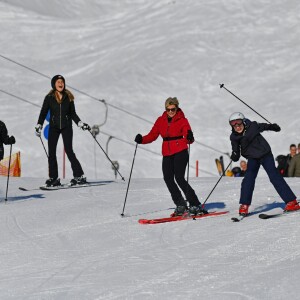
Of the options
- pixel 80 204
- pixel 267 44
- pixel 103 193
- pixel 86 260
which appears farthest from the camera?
pixel 267 44

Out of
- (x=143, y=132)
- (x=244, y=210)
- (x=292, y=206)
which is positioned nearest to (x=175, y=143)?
(x=244, y=210)

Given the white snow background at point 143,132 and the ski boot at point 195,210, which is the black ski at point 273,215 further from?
the ski boot at point 195,210

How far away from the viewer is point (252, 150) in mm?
8930

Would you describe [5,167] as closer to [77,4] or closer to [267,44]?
[267,44]

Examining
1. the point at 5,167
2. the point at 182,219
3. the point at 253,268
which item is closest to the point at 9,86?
the point at 5,167

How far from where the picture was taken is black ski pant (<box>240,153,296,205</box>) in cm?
898

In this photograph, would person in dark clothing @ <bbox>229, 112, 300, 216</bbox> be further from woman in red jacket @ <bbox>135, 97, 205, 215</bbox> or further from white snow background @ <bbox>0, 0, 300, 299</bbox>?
woman in red jacket @ <bbox>135, 97, 205, 215</bbox>

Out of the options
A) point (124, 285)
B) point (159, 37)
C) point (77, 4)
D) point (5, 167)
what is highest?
point (77, 4)

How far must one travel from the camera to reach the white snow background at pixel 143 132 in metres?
6.72

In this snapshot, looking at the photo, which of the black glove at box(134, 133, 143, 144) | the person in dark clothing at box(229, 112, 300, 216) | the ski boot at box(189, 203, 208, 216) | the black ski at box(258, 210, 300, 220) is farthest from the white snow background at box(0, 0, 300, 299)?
the black glove at box(134, 133, 143, 144)

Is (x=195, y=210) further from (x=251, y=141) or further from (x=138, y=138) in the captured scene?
(x=251, y=141)

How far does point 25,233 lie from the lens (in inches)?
356

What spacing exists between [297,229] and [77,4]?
3513cm

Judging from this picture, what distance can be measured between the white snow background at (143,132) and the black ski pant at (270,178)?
1.06 feet
